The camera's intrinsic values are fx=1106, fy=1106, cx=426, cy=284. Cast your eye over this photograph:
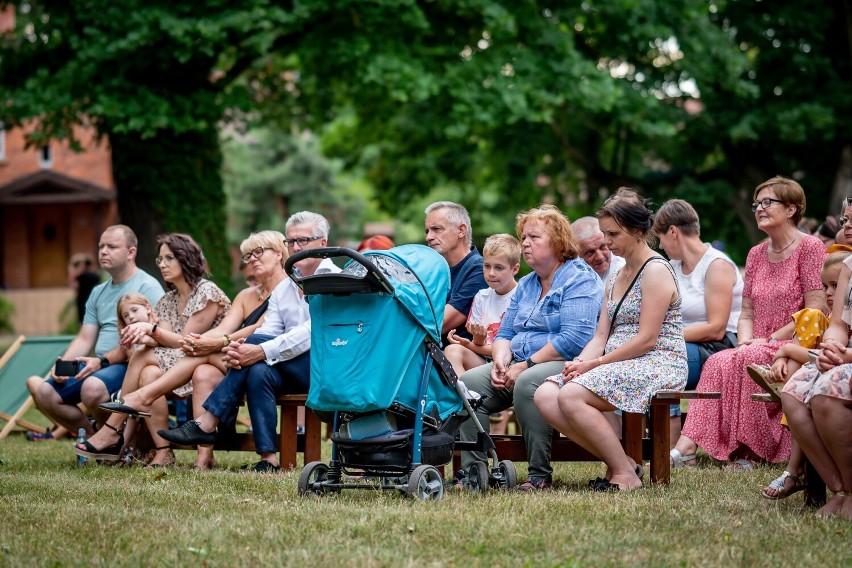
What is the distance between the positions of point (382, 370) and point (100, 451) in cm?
320

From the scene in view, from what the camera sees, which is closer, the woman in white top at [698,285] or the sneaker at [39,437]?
the woman in white top at [698,285]

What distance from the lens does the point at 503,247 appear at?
735cm

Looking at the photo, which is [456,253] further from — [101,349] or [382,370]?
[101,349]

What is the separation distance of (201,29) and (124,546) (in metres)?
12.1

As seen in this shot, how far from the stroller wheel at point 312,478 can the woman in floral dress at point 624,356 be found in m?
1.31

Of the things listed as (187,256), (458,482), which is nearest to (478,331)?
(458,482)

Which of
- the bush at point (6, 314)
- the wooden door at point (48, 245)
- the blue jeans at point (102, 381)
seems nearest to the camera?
the blue jeans at point (102, 381)

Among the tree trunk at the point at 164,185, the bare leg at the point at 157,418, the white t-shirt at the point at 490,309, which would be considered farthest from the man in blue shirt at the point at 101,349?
the tree trunk at the point at 164,185

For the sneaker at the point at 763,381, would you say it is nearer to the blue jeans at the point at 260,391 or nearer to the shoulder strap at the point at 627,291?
the shoulder strap at the point at 627,291

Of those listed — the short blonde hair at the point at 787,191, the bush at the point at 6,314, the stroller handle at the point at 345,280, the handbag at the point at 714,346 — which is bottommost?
the bush at the point at 6,314

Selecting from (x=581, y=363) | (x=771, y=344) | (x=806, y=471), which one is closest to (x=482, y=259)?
(x=581, y=363)

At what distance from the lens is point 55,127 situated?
17.0 metres

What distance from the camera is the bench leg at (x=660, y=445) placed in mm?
6656

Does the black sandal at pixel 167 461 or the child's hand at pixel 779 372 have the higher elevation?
the child's hand at pixel 779 372
